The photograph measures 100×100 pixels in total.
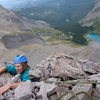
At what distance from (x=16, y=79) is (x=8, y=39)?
222 feet

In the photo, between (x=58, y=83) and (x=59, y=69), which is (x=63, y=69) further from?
(x=58, y=83)

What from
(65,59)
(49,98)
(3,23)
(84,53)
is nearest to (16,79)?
(49,98)

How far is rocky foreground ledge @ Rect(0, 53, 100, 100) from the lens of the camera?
6903mm

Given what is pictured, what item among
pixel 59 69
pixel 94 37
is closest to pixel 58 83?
pixel 59 69

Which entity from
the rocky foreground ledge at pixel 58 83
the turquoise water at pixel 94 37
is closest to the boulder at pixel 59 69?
the rocky foreground ledge at pixel 58 83

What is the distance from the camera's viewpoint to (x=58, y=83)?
7.66 m

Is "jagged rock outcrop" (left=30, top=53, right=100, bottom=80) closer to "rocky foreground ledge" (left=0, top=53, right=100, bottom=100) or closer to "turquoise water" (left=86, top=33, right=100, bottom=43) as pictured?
"rocky foreground ledge" (left=0, top=53, right=100, bottom=100)

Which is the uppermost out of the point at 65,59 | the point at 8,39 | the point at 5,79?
the point at 65,59

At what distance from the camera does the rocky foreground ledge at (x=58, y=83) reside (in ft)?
22.6

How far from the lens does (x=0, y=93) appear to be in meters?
7.39

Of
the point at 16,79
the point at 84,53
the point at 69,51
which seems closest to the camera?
the point at 16,79

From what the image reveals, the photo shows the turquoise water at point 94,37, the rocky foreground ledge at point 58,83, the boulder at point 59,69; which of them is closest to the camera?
the rocky foreground ledge at point 58,83

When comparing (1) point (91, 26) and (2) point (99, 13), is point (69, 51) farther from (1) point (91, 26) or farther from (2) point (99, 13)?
(2) point (99, 13)

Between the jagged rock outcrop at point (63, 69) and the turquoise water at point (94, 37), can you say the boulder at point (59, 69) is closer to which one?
the jagged rock outcrop at point (63, 69)
